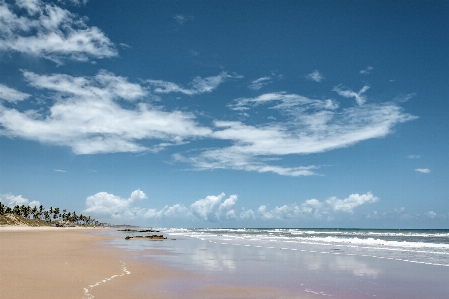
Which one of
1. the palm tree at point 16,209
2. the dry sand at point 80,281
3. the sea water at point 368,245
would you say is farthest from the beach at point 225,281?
the palm tree at point 16,209

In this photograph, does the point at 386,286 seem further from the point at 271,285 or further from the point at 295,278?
the point at 271,285

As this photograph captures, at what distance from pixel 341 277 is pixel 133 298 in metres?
9.66

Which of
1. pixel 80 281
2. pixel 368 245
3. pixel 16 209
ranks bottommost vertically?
pixel 368 245

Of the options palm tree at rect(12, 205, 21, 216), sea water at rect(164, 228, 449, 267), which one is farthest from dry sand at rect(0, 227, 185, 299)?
palm tree at rect(12, 205, 21, 216)

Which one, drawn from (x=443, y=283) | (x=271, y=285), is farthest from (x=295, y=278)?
(x=443, y=283)

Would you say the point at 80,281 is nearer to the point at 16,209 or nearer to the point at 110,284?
the point at 110,284

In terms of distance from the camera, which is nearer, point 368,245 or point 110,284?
point 110,284

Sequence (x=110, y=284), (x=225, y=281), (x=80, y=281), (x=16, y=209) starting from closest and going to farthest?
(x=110, y=284), (x=80, y=281), (x=225, y=281), (x=16, y=209)

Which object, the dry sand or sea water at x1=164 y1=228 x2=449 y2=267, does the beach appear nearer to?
the dry sand

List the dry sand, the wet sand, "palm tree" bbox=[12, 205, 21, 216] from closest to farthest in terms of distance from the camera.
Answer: the dry sand
the wet sand
"palm tree" bbox=[12, 205, 21, 216]

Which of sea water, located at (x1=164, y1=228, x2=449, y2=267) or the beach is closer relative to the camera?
the beach

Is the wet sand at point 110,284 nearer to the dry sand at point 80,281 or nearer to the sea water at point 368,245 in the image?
the dry sand at point 80,281

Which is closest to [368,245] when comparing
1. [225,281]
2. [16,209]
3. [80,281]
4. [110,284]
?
[225,281]

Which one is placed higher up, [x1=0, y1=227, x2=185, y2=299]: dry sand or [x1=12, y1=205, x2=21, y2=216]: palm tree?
[x1=12, y1=205, x2=21, y2=216]: palm tree
